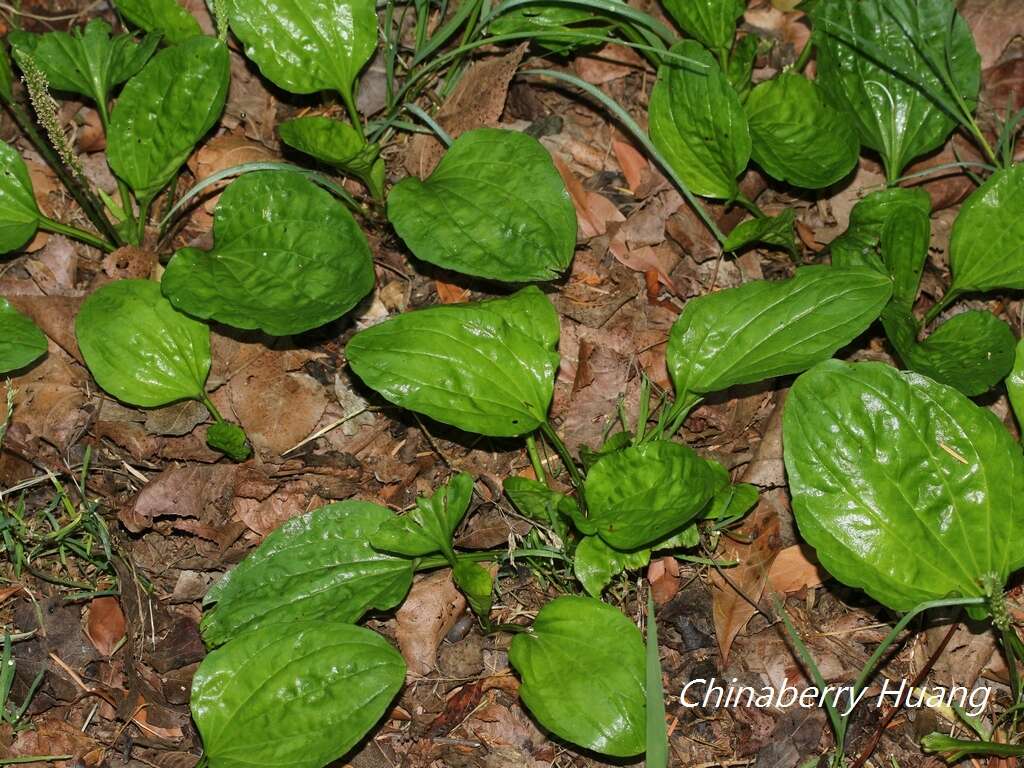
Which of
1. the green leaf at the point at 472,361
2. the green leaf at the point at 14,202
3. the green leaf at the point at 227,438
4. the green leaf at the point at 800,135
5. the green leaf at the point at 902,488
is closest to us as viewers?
the green leaf at the point at 902,488

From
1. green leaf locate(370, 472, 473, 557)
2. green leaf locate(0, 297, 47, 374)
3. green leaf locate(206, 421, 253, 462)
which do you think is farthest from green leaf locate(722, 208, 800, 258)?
green leaf locate(0, 297, 47, 374)

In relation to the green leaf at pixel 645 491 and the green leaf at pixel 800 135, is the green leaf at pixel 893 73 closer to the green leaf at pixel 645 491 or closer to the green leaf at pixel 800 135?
the green leaf at pixel 800 135

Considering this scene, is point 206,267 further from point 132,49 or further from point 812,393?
point 812,393

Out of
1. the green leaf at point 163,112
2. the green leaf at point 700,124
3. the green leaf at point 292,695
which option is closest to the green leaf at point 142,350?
the green leaf at point 163,112

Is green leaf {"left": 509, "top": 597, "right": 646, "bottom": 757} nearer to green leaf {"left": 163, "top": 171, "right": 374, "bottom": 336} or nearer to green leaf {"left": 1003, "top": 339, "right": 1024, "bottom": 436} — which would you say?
green leaf {"left": 163, "top": 171, "right": 374, "bottom": 336}

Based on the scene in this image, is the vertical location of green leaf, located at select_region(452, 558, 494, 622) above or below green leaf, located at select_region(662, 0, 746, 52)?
below

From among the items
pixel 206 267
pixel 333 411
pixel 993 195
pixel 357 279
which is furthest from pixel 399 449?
pixel 993 195
